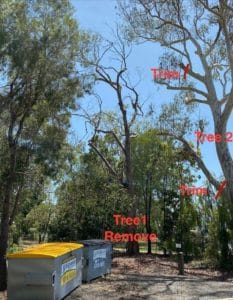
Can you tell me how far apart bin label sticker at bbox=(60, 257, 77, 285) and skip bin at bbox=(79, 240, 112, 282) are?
1.68m

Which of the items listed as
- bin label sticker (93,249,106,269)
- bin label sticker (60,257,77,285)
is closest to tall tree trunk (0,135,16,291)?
bin label sticker (93,249,106,269)

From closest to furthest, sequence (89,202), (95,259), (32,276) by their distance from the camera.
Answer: (32,276), (95,259), (89,202)

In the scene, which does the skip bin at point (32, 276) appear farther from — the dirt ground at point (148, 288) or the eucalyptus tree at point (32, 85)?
the eucalyptus tree at point (32, 85)

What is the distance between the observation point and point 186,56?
25.9 meters

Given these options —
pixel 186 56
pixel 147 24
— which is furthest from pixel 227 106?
pixel 147 24

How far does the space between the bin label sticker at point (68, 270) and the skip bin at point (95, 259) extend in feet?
5.51

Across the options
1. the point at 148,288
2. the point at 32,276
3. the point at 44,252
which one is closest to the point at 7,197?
the point at 148,288

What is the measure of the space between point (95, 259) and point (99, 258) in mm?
470

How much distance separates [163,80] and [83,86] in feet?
29.2

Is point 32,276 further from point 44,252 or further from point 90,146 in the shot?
point 90,146

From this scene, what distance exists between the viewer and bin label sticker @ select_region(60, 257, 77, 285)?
38.8 ft

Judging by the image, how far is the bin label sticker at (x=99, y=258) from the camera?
15633mm

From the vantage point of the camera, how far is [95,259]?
615 inches

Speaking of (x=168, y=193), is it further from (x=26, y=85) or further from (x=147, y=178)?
(x=26, y=85)
